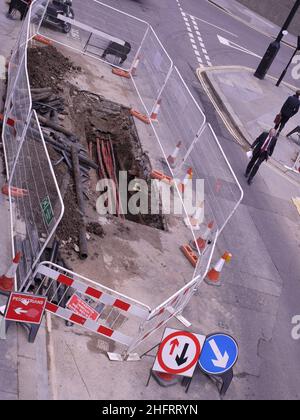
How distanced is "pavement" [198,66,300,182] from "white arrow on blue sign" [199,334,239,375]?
33.3 ft

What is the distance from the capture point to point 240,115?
2141cm

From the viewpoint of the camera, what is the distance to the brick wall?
35406mm

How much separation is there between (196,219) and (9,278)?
5.29 metres

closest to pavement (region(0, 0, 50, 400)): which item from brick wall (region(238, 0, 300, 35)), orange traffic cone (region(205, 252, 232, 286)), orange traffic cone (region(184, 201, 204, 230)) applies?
orange traffic cone (region(205, 252, 232, 286))

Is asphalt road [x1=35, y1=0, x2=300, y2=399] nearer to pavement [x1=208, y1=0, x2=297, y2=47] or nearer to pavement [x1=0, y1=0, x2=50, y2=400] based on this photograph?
pavement [x1=0, y1=0, x2=50, y2=400]

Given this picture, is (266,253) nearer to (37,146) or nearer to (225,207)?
(225,207)

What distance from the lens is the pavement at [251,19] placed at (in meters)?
32.7

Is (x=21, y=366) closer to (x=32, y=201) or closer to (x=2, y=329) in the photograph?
(x=2, y=329)

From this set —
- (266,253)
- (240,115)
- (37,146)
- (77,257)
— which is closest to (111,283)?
(77,257)

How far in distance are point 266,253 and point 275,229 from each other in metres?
1.38

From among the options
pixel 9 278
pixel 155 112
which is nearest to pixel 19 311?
pixel 9 278

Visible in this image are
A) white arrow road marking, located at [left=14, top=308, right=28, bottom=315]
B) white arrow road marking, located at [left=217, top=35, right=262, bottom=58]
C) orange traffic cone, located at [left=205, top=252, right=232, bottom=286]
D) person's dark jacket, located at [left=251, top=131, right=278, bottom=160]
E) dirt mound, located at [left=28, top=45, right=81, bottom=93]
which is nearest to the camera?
white arrow road marking, located at [left=14, top=308, right=28, bottom=315]

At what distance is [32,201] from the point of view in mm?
10406

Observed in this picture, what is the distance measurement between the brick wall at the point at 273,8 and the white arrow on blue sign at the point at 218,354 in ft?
94.3
